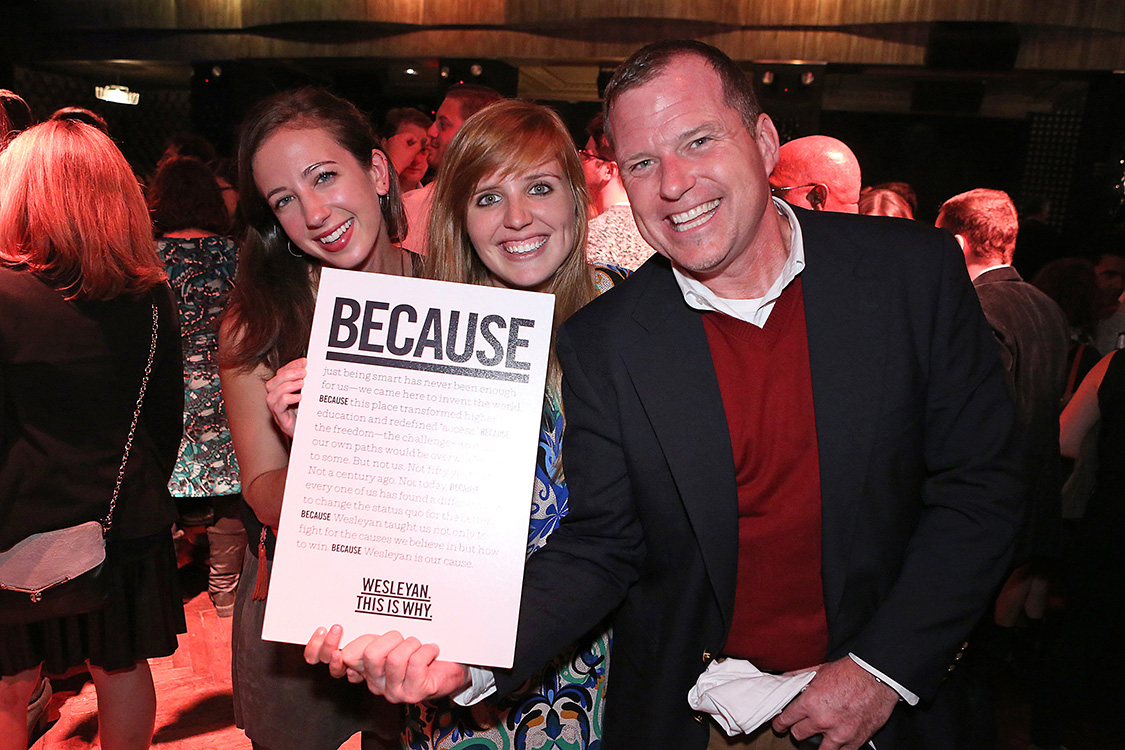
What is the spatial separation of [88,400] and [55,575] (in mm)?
498

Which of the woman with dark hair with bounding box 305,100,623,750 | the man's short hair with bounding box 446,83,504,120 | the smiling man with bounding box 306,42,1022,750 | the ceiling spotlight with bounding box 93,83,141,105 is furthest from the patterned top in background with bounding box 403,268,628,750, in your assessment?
the ceiling spotlight with bounding box 93,83,141,105

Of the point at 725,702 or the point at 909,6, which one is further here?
the point at 909,6

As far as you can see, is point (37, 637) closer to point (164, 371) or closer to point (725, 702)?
point (164, 371)

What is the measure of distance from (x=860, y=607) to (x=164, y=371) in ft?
7.09

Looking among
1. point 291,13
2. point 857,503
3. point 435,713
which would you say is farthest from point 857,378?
point 291,13

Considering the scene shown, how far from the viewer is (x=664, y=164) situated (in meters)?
1.37

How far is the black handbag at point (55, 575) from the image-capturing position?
2.05 meters

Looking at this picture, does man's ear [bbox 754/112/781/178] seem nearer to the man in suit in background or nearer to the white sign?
the white sign

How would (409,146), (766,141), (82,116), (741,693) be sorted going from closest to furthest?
(741,693) → (766,141) → (82,116) → (409,146)

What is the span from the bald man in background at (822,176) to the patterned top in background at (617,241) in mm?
618

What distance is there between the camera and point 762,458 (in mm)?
1329

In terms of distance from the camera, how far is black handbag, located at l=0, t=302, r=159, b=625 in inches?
80.9

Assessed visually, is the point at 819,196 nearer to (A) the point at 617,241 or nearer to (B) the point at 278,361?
(A) the point at 617,241

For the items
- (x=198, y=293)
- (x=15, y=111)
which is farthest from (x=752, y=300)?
(x=198, y=293)
